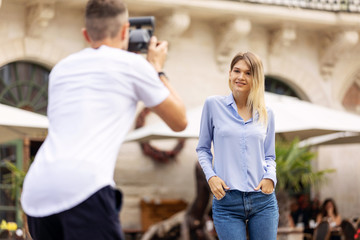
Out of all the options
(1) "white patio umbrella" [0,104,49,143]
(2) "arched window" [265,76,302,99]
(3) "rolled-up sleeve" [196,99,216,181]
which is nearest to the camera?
(3) "rolled-up sleeve" [196,99,216,181]

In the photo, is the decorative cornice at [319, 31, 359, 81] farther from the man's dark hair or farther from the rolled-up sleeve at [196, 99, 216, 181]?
the man's dark hair

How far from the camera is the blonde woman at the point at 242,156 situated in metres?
4.49

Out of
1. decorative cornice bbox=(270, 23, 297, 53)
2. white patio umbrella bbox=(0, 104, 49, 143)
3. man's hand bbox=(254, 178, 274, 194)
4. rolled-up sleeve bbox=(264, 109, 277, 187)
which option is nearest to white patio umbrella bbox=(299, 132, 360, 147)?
decorative cornice bbox=(270, 23, 297, 53)

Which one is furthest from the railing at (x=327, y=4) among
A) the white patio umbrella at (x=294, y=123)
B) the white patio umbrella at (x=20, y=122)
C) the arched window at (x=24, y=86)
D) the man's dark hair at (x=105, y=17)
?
the man's dark hair at (x=105, y=17)

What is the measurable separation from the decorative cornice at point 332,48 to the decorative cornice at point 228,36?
200 cm

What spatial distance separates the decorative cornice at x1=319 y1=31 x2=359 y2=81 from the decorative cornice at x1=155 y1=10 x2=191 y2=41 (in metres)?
3.42

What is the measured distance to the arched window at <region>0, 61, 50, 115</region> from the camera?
1395 cm

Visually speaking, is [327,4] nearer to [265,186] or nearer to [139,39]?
[265,186]

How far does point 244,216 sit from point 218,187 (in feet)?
0.69

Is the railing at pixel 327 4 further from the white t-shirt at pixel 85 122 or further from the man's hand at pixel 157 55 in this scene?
the white t-shirt at pixel 85 122

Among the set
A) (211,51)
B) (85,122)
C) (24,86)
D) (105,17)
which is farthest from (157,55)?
(211,51)

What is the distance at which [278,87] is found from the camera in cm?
1689

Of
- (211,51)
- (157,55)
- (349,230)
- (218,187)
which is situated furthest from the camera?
(211,51)

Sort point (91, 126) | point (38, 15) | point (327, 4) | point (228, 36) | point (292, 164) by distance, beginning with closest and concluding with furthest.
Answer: point (91, 126)
point (292, 164)
point (38, 15)
point (228, 36)
point (327, 4)
